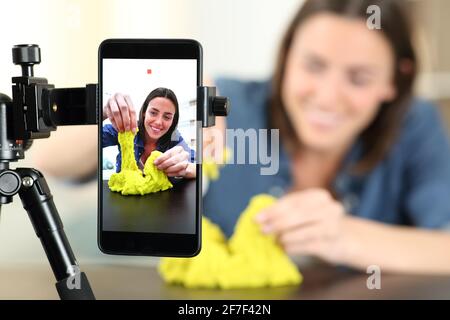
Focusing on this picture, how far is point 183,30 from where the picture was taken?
4.76 feet

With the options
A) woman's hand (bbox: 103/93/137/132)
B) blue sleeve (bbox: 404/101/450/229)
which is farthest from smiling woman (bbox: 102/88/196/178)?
blue sleeve (bbox: 404/101/450/229)

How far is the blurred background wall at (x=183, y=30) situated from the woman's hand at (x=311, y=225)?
284mm

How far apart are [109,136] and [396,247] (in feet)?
3.40

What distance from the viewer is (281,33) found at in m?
1.47

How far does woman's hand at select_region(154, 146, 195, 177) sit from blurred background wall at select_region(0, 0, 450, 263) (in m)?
0.91

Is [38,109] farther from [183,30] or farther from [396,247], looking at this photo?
[396,247]

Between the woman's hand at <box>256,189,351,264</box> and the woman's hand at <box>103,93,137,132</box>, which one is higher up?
the woman's hand at <box>103,93,137,132</box>

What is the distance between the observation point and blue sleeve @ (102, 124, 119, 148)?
0.57m

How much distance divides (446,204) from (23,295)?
35.5 inches

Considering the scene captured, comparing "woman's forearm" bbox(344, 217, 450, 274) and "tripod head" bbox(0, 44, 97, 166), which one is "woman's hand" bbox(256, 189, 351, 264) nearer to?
"woman's forearm" bbox(344, 217, 450, 274)

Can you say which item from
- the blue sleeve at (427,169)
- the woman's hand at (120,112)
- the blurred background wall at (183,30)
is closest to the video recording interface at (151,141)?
the woman's hand at (120,112)

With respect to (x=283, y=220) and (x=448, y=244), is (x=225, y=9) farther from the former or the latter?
→ (x=448, y=244)

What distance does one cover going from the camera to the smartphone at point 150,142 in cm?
56
